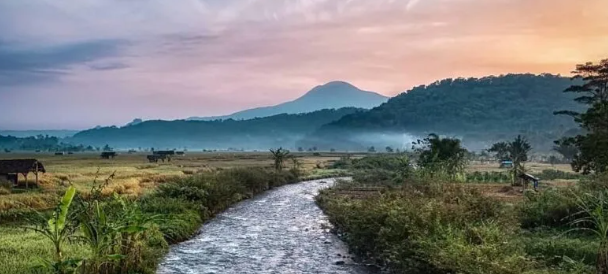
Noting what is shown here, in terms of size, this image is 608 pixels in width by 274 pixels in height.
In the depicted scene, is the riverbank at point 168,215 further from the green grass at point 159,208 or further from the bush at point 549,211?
the bush at point 549,211

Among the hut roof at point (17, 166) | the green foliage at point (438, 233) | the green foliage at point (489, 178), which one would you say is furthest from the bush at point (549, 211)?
the hut roof at point (17, 166)

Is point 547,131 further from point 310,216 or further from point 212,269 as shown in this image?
point 212,269

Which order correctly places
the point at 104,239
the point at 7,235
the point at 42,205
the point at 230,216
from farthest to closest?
the point at 230,216 < the point at 42,205 < the point at 7,235 < the point at 104,239

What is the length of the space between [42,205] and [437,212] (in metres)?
21.3

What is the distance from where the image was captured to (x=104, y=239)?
11.5m

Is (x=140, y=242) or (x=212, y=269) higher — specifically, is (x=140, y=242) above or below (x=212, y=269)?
above

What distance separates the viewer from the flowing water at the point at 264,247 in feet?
51.8

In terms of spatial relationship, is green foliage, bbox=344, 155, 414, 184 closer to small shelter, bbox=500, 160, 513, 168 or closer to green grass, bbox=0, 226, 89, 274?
small shelter, bbox=500, 160, 513, 168

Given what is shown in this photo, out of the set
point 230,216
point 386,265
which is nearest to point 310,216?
point 230,216

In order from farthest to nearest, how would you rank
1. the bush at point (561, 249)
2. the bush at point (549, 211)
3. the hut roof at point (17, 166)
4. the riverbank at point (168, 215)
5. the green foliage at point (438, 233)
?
1. the hut roof at point (17, 166)
2. the bush at point (549, 211)
3. the riverbank at point (168, 215)
4. the bush at point (561, 249)
5. the green foliage at point (438, 233)

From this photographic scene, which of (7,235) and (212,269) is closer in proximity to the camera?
(212,269)

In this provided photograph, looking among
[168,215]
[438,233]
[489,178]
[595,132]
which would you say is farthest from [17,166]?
[489,178]

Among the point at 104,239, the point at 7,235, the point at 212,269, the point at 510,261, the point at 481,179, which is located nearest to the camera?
the point at 510,261

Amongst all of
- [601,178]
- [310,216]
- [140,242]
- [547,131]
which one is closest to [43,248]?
[140,242]
